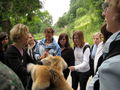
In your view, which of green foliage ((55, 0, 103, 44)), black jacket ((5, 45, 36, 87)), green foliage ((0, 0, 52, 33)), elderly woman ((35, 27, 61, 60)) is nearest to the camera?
black jacket ((5, 45, 36, 87))

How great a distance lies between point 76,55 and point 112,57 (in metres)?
3.92

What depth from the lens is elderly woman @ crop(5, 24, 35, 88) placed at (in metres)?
3.15

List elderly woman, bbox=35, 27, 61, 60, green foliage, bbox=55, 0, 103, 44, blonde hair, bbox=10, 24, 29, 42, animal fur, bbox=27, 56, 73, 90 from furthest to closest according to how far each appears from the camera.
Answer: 1. green foliage, bbox=55, 0, 103, 44
2. elderly woman, bbox=35, 27, 61, 60
3. blonde hair, bbox=10, 24, 29, 42
4. animal fur, bbox=27, 56, 73, 90

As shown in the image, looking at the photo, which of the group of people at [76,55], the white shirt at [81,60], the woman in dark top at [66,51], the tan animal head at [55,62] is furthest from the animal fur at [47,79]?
the woman in dark top at [66,51]

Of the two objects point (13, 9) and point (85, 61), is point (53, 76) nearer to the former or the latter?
point (85, 61)

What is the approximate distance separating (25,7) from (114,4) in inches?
412

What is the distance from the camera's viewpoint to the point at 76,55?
16.8 ft

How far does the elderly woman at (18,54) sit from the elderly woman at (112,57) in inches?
76.6

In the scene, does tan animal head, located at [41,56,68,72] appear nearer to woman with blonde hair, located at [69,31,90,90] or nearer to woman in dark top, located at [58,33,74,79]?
woman with blonde hair, located at [69,31,90,90]

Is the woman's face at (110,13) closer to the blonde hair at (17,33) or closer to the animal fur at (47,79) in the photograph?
the animal fur at (47,79)

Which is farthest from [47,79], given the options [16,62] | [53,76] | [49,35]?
[49,35]

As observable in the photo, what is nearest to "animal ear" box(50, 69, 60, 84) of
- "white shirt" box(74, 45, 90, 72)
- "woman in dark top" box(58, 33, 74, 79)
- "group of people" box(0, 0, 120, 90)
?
"group of people" box(0, 0, 120, 90)

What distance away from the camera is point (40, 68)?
282 cm

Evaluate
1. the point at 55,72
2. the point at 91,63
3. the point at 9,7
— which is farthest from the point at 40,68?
the point at 9,7
